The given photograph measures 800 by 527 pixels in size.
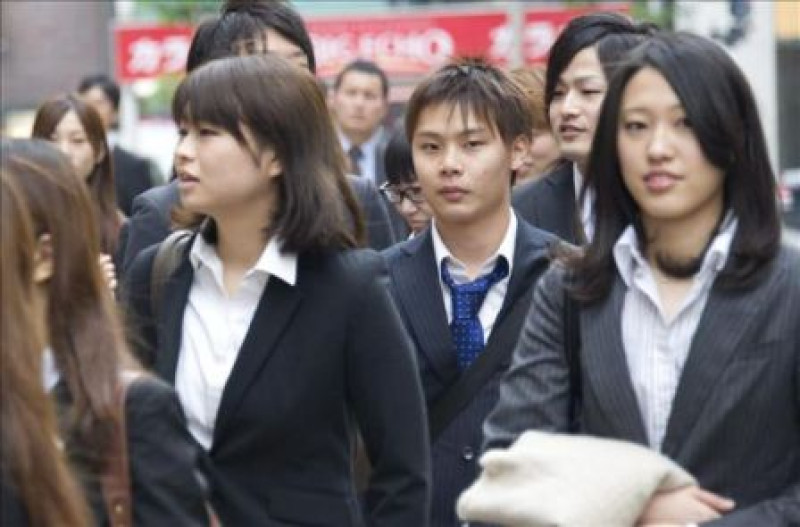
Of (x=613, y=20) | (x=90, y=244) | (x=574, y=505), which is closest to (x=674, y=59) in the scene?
(x=574, y=505)

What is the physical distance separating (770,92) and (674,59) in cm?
2869

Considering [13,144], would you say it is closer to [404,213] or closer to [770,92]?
[404,213]

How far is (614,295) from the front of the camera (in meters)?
4.30

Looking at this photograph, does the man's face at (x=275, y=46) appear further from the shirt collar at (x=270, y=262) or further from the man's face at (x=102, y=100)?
the man's face at (x=102, y=100)

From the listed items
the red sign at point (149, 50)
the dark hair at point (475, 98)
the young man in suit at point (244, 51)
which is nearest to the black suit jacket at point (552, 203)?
the young man in suit at point (244, 51)

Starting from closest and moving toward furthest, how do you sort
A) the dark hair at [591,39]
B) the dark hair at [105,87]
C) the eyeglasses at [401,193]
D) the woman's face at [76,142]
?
the dark hair at [591,39] < the eyeglasses at [401,193] < the woman's face at [76,142] < the dark hair at [105,87]

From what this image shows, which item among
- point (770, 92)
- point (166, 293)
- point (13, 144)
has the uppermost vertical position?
point (13, 144)

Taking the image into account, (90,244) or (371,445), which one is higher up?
(90,244)

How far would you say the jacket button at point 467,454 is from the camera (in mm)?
5855

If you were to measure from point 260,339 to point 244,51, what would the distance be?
2008 mm

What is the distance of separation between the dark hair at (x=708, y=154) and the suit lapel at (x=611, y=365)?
0.11 ft

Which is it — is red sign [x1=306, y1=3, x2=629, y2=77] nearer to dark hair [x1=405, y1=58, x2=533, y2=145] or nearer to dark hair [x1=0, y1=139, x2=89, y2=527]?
dark hair [x1=405, y1=58, x2=533, y2=145]

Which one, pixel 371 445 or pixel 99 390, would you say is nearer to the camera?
pixel 99 390

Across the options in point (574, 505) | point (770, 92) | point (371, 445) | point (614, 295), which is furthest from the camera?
point (770, 92)
